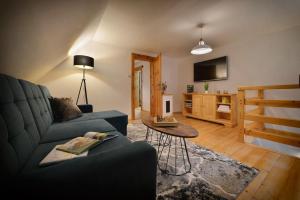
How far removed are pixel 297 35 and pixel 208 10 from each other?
6.70 ft

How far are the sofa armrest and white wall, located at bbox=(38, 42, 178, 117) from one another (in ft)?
9.87

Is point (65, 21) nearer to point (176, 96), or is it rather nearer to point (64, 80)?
point (64, 80)

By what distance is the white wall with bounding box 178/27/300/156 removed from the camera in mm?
2623

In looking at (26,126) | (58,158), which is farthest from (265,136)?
(26,126)

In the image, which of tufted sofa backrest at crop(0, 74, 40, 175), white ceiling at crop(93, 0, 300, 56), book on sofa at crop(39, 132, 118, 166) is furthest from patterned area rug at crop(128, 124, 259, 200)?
white ceiling at crop(93, 0, 300, 56)

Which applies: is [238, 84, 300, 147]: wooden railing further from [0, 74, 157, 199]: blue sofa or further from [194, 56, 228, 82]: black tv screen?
[0, 74, 157, 199]: blue sofa

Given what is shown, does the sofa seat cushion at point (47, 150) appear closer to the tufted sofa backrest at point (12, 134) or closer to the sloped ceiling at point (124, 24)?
the tufted sofa backrest at point (12, 134)

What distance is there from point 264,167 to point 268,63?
2543mm

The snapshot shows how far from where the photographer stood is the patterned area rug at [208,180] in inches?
43.2

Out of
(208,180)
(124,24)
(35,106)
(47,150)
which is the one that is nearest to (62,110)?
(35,106)

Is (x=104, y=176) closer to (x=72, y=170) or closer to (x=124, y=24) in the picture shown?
(x=72, y=170)

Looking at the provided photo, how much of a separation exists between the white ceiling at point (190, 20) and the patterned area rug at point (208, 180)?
85.5 inches

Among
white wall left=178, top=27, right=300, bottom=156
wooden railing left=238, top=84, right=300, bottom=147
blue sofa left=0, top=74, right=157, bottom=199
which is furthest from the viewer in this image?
white wall left=178, top=27, right=300, bottom=156

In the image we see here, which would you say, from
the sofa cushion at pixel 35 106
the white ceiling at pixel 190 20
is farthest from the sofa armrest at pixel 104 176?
the white ceiling at pixel 190 20
